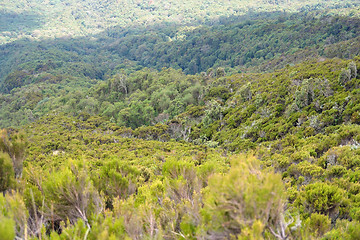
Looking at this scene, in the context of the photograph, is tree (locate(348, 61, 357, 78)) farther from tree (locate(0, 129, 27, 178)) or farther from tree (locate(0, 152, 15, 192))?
tree (locate(0, 152, 15, 192))

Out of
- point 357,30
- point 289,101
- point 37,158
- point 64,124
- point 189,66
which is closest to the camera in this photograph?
point 37,158

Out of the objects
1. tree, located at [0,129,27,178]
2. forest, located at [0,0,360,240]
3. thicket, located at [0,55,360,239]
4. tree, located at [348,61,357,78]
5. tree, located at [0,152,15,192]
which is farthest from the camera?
tree, located at [348,61,357,78]

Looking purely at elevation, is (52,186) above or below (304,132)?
above

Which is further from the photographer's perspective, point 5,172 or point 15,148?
point 15,148

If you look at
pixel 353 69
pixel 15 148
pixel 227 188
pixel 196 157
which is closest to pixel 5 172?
pixel 15 148

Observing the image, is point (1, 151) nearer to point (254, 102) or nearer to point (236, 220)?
point (236, 220)

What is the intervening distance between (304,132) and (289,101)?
6149mm

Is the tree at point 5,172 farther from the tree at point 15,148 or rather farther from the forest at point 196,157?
the tree at point 15,148

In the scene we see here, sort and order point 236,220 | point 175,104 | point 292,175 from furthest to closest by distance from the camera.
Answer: point 175,104
point 292,175
point 236,220

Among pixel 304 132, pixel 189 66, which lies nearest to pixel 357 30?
pixel 189 66

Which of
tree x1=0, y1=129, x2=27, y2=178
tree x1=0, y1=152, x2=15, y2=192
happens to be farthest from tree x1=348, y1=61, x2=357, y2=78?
tree x1=0, y1=152, x2=15, y2=192

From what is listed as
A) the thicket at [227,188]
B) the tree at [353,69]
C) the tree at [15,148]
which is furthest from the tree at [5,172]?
the tree at [353,69]

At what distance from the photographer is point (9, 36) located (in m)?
160

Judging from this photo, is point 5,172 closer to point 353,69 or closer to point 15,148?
point 15,148
